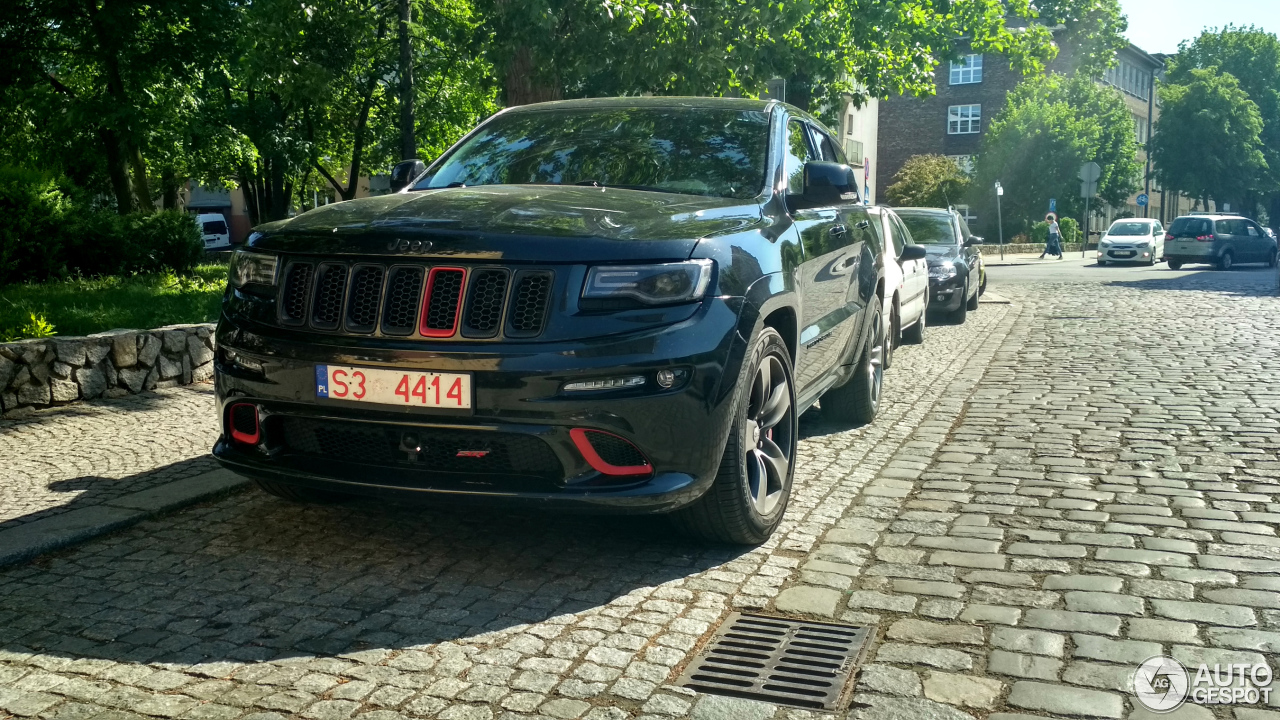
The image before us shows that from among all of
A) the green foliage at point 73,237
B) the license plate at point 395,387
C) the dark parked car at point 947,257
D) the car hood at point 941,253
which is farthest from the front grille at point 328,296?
the car hood at point 941,253

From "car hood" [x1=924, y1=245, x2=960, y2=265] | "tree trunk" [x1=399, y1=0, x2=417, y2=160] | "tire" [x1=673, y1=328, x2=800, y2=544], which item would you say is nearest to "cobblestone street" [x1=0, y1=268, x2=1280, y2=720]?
"tire" [x1=673, y1=328, x2=800, y2=544]

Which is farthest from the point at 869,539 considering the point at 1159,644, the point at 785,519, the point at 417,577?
the point at 417,577

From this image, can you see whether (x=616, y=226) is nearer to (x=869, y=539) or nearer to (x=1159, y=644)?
(x=869, y=539)

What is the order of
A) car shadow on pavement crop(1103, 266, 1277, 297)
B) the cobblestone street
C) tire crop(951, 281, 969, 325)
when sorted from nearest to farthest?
the cobblestone street
tire crop(951, 281, 969, 325)
car shadow on pavement crop(1103, 266, 1277, 297)

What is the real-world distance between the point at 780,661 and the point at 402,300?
1.69 metres

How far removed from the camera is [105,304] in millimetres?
10258

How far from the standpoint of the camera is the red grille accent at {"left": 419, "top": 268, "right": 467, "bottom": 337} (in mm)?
4113

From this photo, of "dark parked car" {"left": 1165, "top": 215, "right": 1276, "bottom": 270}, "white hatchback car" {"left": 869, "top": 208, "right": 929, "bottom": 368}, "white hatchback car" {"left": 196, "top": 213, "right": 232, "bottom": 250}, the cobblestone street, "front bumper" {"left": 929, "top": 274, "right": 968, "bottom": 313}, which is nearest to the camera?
the cobblestone street

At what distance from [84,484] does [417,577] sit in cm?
229

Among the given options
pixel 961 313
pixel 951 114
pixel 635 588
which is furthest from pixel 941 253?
pixel 951 114

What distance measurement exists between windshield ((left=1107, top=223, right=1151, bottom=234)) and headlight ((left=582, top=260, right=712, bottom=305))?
39.2 metres

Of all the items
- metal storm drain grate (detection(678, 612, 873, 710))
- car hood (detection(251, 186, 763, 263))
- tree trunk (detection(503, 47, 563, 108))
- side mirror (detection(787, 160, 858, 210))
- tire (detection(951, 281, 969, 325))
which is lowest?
tire (detection(951, 281, 969, 325))

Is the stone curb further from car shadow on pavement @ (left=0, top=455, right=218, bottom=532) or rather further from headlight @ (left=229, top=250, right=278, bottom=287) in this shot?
headlight @ (left=229, top=250, right=278, bottom=287)

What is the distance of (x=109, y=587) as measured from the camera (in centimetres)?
431
